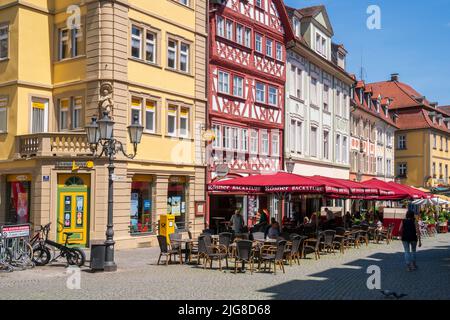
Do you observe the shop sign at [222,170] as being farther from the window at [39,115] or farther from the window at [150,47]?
the window at [39,115]

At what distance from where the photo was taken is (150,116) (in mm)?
25188

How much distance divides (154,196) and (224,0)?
34.3 feet

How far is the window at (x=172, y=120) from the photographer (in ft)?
85.8

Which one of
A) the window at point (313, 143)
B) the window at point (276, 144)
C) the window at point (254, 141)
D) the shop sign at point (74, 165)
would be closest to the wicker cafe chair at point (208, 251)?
the shop sign at point (74, 165)

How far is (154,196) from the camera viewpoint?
2523 centimetres

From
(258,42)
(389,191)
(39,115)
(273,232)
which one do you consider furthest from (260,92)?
(273,232)

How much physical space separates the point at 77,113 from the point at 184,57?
5.67 m

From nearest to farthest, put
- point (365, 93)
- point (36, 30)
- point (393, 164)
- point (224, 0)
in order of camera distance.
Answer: point (36, 30), point (224, 0), point (365, 93), point (393, 164)

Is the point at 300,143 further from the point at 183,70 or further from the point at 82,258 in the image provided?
the point at 82,258

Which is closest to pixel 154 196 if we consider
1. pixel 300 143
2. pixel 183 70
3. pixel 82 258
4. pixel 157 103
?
pixel 157 103

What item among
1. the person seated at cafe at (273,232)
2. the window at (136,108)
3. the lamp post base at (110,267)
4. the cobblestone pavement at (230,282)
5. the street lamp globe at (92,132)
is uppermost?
the window at (136,108)

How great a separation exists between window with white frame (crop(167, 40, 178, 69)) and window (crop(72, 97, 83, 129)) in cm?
424

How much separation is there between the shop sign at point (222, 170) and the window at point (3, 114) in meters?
9.39

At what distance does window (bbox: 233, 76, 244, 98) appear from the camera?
99.6ft
